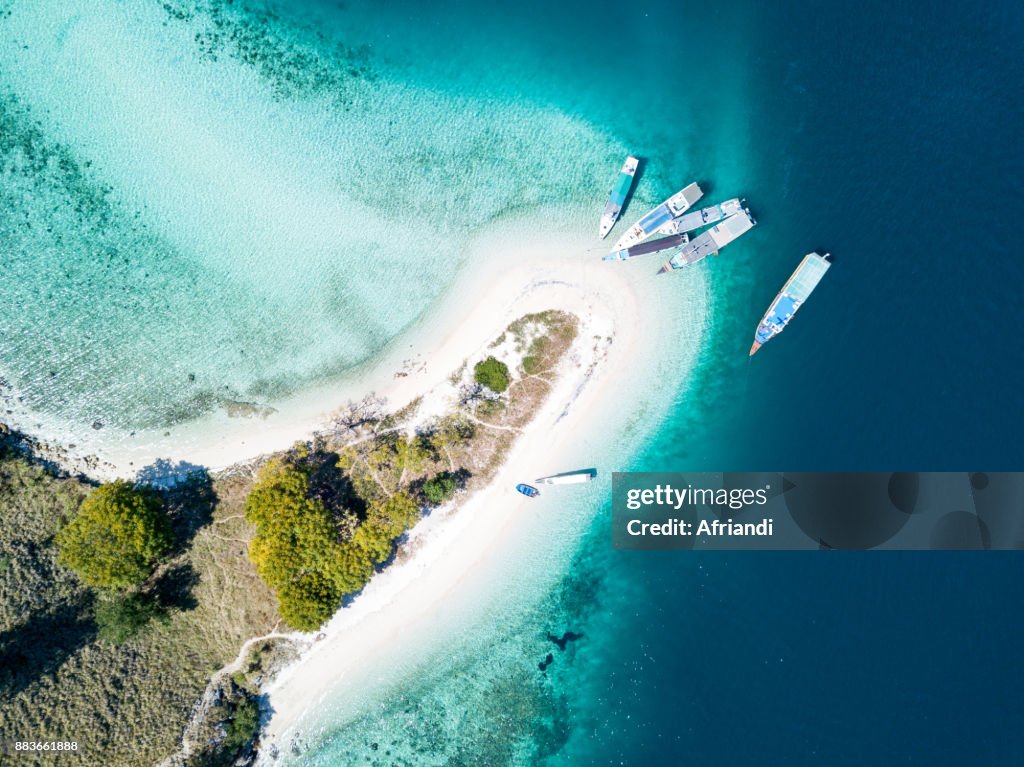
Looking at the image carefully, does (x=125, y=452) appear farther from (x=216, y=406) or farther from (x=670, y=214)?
(x=670, y=214)

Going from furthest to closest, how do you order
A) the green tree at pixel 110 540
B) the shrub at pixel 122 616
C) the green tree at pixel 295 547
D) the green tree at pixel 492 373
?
the green tree at pixel 492 373 → the green tree at pixel 295 547 → the shrub at pixel 122 616 → the green tree at pixel 110 540

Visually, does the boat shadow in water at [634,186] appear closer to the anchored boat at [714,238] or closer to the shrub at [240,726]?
the anchored boat at [714,238]

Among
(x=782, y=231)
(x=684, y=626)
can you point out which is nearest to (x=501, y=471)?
(x=684, y=626)

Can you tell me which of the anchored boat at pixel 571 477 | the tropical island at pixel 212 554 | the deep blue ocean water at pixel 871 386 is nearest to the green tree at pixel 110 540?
the tropical island at pixel 212 554

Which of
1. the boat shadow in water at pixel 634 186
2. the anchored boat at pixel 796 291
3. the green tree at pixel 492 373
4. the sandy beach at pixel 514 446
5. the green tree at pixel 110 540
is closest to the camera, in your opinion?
the green tree at pixel 110 540

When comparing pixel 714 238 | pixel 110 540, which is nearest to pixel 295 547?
pixel 110 540

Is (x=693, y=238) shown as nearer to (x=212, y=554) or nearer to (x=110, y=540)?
(x=212, y=554)

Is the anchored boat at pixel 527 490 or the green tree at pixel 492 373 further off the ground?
the green tree at pixel 492 373
